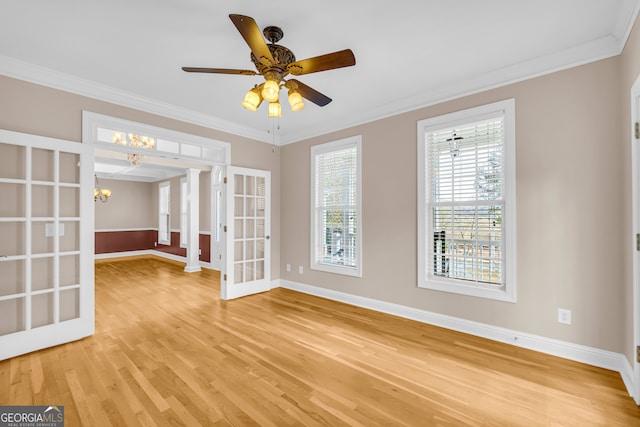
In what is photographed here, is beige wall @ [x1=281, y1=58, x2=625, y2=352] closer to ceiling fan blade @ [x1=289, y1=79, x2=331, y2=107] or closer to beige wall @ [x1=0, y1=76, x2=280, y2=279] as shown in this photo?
ceiling fan blade @ [x1=289, y1=79, x2=331, y2=107]

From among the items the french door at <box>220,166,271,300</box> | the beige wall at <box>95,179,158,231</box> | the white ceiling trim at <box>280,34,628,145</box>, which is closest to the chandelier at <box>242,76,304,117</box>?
the white ceiling trim at <box>280,34,628,145</box>

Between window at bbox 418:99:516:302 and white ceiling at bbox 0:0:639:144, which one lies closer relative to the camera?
white ceiling at bbox 0:0:639:144

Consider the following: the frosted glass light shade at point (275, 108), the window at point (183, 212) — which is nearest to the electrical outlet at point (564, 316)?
the frosted glass light shade at point (275, 108)

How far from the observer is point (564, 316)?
8.18 ft

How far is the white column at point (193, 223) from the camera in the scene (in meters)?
6.58

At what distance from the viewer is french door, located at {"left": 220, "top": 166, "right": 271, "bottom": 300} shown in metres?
4.33

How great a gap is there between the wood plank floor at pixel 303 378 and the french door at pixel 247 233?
992 mm

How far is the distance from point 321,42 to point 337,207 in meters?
2.40

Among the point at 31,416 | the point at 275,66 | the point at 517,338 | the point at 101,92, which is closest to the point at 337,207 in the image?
the point at 275,66

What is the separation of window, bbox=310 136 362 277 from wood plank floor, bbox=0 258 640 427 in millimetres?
1079

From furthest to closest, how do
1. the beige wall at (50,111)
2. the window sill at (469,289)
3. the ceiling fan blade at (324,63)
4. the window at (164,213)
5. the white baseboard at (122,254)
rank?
the window at (164,213) < the white baseboard at (122,254) < the window sill at (469,289) < the beige wall at (50,111) < the ceiling fan blade at (324,63)

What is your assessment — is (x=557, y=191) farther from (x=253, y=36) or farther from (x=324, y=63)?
(x=253, y=36)

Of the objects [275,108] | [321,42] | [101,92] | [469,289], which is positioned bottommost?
[469,289]

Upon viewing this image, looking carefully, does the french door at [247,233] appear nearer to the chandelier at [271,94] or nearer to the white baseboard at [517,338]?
the white baseboard at [517,338]
